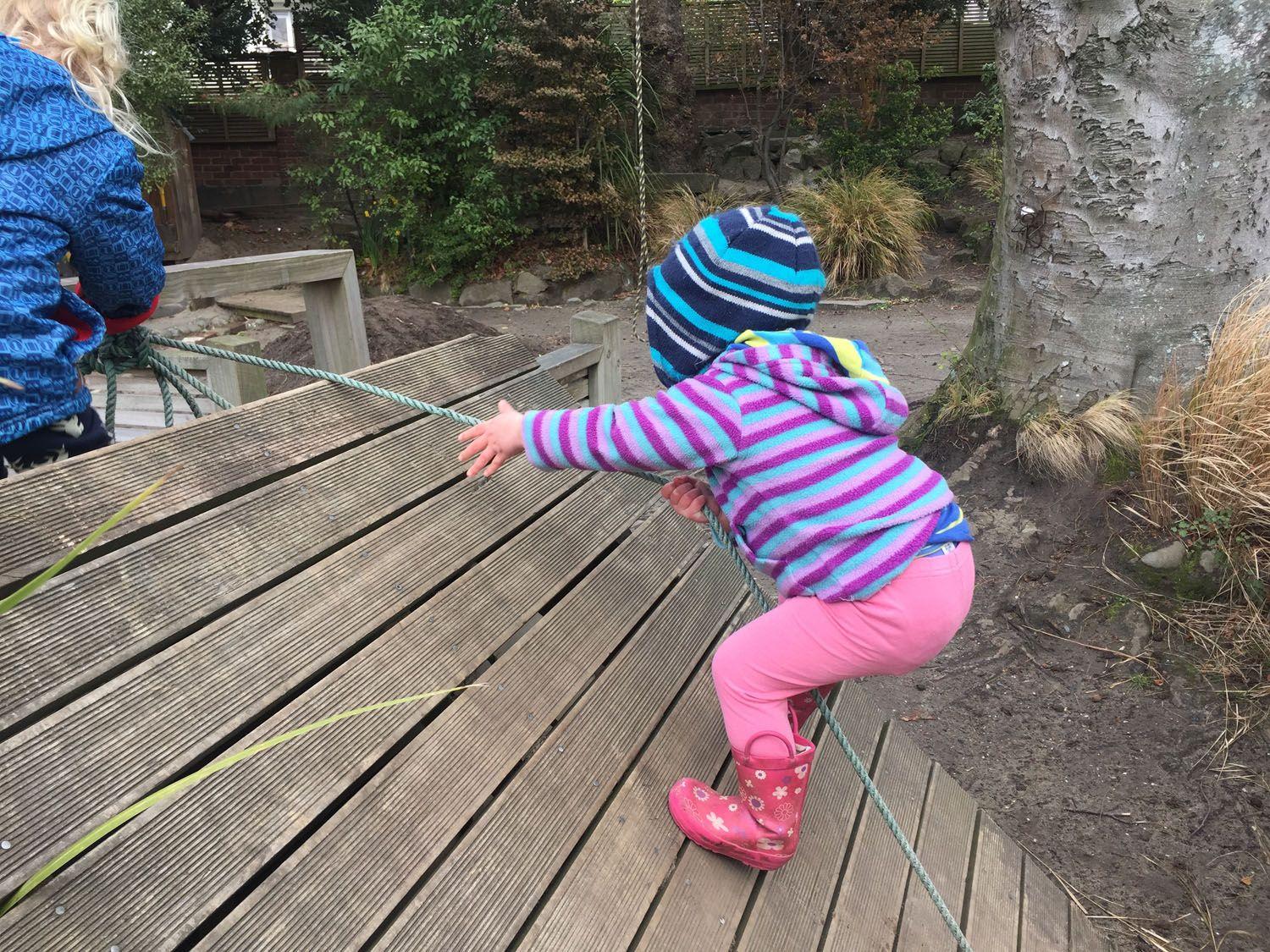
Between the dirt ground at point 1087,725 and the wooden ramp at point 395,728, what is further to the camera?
the dirt ground at point 1087,725

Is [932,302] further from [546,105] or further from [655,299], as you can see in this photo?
[655,299]

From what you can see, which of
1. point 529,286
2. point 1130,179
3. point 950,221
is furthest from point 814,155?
point 1130,179

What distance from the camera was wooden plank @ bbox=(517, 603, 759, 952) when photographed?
5.18 ft

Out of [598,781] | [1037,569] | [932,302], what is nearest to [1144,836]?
[1037,569]

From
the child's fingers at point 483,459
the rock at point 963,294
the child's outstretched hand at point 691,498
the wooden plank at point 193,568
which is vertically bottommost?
the rock at point 963,294

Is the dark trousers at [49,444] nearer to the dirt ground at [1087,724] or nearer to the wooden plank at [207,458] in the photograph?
the wooden plank at [207,458]

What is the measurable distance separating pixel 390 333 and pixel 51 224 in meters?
5.05

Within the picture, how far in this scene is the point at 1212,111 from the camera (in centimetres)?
352

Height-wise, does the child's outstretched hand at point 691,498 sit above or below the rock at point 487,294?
above

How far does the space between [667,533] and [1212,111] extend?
2712mm

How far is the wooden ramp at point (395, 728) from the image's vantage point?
130 cm

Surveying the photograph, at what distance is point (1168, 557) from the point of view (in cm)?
331

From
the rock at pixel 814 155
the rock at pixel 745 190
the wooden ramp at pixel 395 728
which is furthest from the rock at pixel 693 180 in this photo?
the wooden ramp at pixel 395 728

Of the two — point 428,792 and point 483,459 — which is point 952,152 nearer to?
point 483,459
